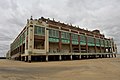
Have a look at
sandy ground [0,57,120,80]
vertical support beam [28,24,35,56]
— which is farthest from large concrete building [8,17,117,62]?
sandy ground [0,57,120,80]

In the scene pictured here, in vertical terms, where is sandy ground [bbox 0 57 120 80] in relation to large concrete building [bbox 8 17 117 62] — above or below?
below

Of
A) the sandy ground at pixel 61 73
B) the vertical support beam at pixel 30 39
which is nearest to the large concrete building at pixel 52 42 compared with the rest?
the vertical support beam at pixel 30 39

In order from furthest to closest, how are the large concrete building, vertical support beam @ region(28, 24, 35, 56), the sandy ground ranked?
the large concrete building
vertical support beam @ region(28, 24, 35, 56)
the sandy ground

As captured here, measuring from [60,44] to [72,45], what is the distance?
8.00 m

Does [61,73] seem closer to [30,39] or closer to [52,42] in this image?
[30,39]

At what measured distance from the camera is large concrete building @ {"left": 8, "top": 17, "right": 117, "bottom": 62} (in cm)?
3731

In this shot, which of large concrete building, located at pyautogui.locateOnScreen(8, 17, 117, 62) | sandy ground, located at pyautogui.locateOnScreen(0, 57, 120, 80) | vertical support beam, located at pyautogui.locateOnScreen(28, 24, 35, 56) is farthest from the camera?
large concrete building, located at pyautogui.locateOnScreen(8, 17, 117, 62)

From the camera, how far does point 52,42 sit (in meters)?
42.8

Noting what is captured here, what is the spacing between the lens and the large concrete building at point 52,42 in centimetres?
3731

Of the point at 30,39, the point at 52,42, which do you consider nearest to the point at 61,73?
the point at 30,39

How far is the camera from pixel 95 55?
61281 mm

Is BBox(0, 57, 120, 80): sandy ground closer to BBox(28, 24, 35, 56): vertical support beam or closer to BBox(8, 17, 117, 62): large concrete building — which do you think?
BBox(28, 24, 35, 56): vertical support beam

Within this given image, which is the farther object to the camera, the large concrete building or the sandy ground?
the large concrete building

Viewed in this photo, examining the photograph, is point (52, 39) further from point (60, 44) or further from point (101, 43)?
point (101, 43)
